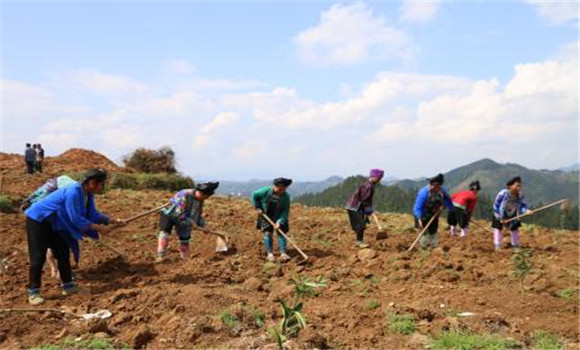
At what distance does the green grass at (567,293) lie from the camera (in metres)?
6.77

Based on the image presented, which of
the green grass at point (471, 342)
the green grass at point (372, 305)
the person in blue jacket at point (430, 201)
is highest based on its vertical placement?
the person in blue jacket at point (430, 201)

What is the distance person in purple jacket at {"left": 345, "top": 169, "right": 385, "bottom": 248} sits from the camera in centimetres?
944

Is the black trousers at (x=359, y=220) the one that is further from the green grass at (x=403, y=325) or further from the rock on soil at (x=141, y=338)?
the rock on soil at (x=141, y=338)

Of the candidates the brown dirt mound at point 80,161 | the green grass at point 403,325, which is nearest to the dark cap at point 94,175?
the green grass at point 403,325

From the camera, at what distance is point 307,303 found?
612 centimetres

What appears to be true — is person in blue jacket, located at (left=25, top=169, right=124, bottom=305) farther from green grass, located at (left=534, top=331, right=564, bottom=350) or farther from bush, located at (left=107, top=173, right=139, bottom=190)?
bush, located at (left=107, top=173, right=139, bottom=190)

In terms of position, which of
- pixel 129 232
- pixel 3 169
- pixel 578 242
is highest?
pixel 3 169

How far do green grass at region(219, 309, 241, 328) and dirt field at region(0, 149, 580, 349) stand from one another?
0.03m

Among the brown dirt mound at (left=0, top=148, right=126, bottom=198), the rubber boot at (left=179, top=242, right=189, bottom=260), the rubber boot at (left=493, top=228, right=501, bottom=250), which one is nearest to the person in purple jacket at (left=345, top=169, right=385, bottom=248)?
the rubber boot at (left=493, top=228, right=501, bottom=250)

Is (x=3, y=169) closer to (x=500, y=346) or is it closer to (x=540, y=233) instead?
(x=540, y=233)

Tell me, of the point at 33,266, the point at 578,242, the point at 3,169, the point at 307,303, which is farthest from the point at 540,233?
the point at 3,169

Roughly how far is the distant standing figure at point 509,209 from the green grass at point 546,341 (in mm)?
5012

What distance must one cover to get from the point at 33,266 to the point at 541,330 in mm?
5385

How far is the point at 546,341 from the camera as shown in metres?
4.98
